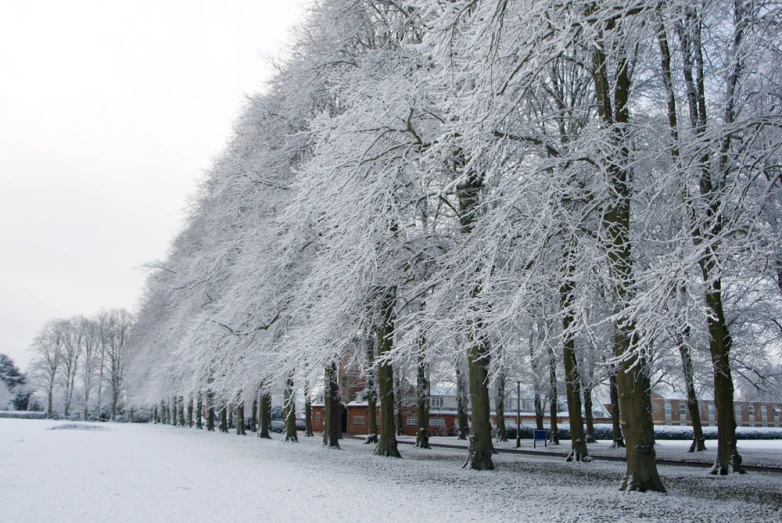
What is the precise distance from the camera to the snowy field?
7879 mm

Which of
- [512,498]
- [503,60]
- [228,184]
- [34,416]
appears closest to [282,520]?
[512,498]

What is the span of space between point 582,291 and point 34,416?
246ft

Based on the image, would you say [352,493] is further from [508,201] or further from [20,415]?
[20,415]

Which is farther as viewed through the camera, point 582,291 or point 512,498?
point 512,498

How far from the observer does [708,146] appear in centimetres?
725

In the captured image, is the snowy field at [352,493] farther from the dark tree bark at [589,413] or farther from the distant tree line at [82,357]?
the distant tree line at [82,357]

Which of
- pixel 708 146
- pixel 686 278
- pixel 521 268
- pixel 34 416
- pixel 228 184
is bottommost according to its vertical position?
pixel 34 416

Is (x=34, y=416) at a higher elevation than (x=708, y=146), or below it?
below

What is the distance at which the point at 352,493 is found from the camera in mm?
9789

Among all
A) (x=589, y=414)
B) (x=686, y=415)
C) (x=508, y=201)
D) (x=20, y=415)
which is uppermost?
(x=508, y=201)

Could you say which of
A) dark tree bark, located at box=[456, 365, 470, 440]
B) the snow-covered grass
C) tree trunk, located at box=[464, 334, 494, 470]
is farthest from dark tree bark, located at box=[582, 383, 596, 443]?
the snow-covered grass

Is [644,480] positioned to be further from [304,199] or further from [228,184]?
[228,184]

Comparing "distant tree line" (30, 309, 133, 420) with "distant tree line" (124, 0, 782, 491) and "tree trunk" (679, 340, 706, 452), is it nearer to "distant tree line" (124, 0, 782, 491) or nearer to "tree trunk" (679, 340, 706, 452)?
"distant tree line" (124, 0, 782, 491)

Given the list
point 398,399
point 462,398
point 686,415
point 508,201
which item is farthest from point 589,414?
point 686,415
